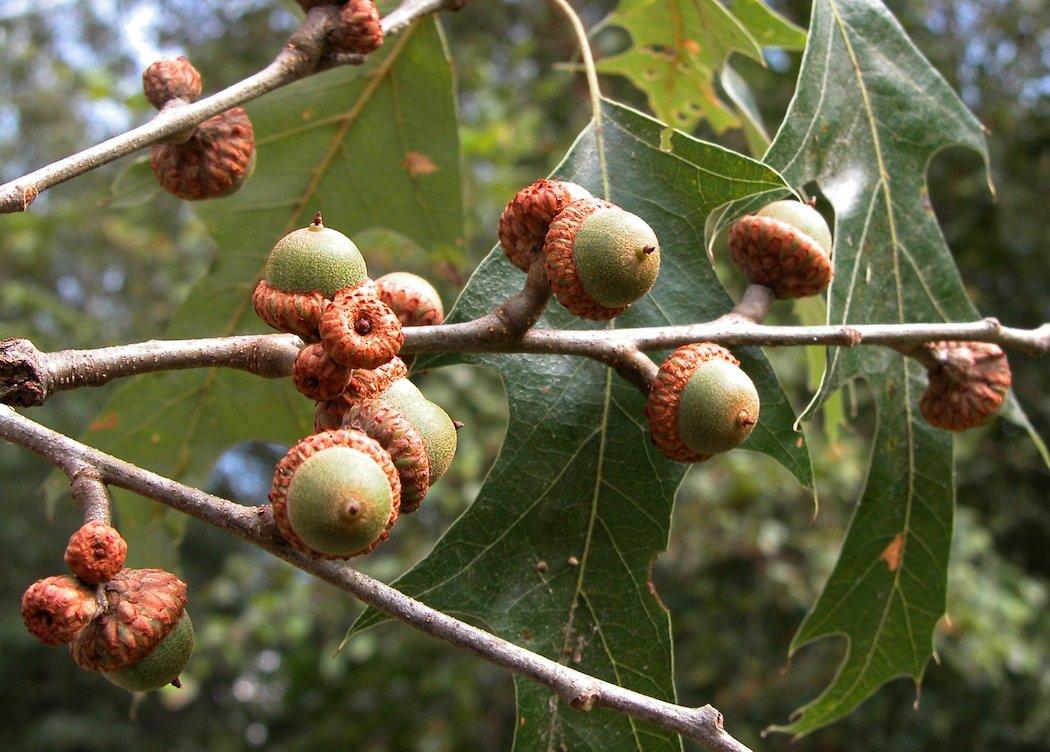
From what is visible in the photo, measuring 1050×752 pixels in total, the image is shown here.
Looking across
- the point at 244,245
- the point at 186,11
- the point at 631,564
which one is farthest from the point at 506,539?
the point at 186,11

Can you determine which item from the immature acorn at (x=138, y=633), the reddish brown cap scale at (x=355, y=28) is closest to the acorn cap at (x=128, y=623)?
the immature acorn at (x=138, y=633)

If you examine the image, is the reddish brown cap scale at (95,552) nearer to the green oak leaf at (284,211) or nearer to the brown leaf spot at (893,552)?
the green oak leaf at (284,211)

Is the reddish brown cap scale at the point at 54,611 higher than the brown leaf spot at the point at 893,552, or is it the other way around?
the reddish brown cap scale at the point at 54,611

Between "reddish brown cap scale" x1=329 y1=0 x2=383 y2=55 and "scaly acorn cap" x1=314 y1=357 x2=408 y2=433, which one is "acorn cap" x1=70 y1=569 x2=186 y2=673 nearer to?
"scaly acorn cap" x1=314 y1=357 x2=408 y2=433

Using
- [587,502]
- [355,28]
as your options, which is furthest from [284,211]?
[587,502]

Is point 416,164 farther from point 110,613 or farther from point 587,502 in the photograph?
point 110,613

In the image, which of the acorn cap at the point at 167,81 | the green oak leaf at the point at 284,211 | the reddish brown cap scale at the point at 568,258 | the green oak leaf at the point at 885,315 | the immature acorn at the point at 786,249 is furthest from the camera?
the green oak leaf at the point at 284,211
